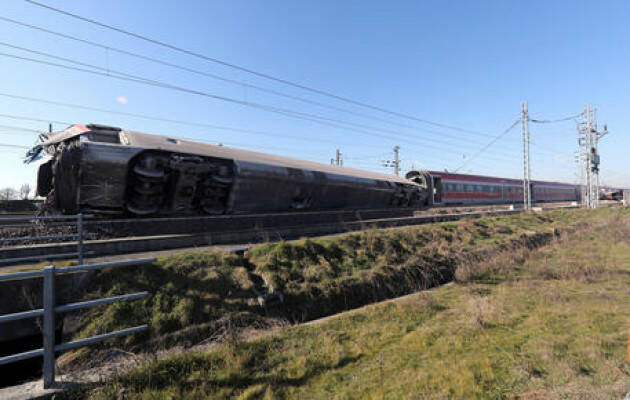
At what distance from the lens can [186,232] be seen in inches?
333

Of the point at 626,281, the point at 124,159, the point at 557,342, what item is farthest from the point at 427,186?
the point at 124,159

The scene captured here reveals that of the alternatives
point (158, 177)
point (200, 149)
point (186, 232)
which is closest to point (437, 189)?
point (200, 149)

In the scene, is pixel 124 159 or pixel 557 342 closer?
pixel 557 342

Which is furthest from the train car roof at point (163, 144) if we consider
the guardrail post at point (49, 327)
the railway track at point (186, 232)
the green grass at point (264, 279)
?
the guardrail post at point (49, 327)

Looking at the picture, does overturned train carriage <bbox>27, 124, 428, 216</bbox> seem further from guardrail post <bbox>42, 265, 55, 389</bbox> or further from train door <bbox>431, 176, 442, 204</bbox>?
train door <bbox>431, 176, 442, 204</bbox>

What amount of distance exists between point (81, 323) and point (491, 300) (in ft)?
26.4

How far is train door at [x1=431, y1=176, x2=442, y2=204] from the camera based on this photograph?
22531 mm

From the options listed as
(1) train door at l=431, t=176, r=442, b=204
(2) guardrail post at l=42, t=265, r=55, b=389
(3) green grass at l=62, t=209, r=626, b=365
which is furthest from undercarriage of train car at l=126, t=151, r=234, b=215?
(1) train door at l=431, t=176, r=442, b=204

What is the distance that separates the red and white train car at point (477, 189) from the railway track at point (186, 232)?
12.4 m

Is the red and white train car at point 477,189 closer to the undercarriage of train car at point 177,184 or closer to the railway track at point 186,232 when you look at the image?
the railway track at point 186,232

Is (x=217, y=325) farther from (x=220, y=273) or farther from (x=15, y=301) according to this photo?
(x=15, y=301)

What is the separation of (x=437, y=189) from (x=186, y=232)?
2060 cm

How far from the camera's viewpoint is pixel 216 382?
3287 millimetres

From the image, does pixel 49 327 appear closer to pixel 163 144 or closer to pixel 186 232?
pixel 186 232
